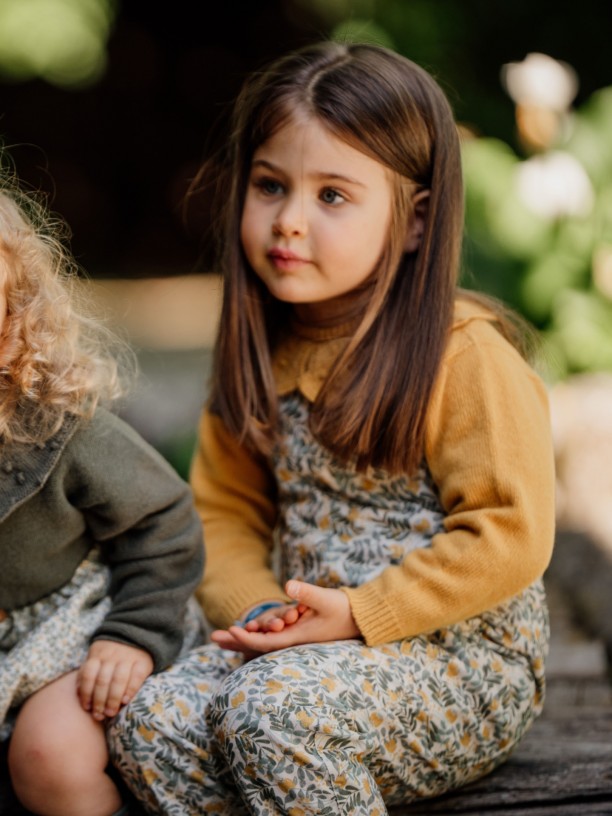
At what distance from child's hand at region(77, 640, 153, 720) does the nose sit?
0.73 meters

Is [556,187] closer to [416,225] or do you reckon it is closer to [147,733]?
[416,225]

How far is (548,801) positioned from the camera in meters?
1.76

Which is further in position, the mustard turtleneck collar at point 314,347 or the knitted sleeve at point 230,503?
the knitted sleeve at point 230,503

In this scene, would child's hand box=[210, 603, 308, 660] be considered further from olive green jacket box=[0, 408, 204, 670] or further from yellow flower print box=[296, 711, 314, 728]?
yellow flower print box=[296, 711, 314, 728]

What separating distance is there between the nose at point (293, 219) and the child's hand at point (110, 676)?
73 centimetres

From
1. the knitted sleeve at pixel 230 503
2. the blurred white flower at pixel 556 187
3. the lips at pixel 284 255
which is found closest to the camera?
the lips at pixel 284 255

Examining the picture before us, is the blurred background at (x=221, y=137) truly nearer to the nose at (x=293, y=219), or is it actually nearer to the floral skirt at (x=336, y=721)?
the nose at (x=293, y=219)

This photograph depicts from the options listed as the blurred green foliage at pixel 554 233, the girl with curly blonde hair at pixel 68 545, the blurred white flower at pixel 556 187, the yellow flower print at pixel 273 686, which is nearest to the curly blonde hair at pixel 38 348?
the girl with curly blonde hair at pixel 68 545

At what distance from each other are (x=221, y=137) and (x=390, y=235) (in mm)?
649

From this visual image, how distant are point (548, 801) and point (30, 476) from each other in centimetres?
99

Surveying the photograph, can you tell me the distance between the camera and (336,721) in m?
1.52

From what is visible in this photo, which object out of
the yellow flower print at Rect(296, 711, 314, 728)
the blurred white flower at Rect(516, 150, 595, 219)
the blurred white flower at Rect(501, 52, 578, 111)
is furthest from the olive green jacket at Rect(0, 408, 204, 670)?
the blurred white flower at Rect(501, 52, 578, 111)

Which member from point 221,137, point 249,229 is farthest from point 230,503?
point 221,137

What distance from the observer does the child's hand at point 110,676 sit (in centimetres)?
170
